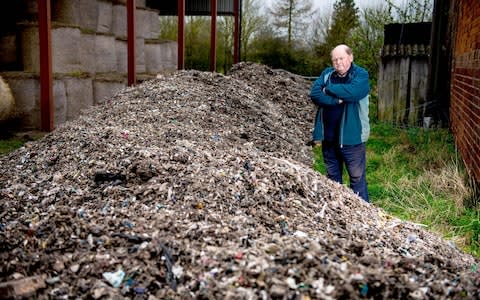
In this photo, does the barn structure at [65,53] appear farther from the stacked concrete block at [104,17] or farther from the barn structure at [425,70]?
the barn structure at [425,70]

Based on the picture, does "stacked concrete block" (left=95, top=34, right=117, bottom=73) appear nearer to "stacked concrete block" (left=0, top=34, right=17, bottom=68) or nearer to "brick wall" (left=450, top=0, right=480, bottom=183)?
"stacked concrete block" (left=0, top=34, right=17, bottom=68)

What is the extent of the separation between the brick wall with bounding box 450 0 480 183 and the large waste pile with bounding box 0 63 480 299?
157 centimetres

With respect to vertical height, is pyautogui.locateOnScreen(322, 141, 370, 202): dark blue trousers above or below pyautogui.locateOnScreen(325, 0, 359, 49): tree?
below

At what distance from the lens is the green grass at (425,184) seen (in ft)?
14.1

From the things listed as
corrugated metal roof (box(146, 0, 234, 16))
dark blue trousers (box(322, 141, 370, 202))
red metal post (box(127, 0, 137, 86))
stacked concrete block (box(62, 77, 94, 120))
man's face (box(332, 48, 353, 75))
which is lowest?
dark blue trousers (box(322, 141, 370, 202))

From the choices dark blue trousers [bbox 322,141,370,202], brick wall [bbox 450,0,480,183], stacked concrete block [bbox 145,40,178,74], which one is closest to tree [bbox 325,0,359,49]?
stacked concrete block [bbox 145,40,178,74]

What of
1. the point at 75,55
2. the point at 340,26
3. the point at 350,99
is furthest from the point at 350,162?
the point at 340,26

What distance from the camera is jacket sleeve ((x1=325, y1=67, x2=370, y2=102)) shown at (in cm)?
458

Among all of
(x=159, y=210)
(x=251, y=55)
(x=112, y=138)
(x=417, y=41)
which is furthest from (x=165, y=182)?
(x=251, y=55)

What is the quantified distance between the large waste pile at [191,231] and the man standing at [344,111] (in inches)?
24.3

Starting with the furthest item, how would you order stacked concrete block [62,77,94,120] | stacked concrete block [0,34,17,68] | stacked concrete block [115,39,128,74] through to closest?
stacked concrete block [115,39,128,74], stacked concrete block [62,77,94,120], stacked concrete block [0,34,17,68]

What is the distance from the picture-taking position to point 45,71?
703 cm

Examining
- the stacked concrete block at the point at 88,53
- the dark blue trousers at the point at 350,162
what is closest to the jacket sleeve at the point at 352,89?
the dark blue trousers at the point at 350,162

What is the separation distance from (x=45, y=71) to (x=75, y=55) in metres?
1.47
